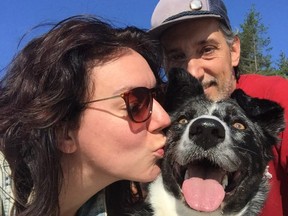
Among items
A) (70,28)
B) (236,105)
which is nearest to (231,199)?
(236,105)

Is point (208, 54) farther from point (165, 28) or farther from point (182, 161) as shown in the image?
point (182, 161)

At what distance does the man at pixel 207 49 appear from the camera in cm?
497

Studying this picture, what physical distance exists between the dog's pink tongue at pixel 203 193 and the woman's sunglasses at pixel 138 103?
668 mm

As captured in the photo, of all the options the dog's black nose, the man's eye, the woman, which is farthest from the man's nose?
the woman

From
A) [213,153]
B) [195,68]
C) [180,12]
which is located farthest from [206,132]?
[180,12]

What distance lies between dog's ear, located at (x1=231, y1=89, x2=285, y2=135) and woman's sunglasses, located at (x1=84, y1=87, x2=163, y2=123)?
43.3 inches

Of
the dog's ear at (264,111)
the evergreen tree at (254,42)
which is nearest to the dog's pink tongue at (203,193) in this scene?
the dog's ear at (264,111)

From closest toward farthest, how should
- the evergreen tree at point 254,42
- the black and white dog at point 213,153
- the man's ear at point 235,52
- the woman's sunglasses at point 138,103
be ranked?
1. the woman's sunglasses at point 138,103
2. the black and white dog at point 213,153
3. the man's ear at point 235,52
4. the evergreen tree at point 254,42

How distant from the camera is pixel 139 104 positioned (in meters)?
3.60

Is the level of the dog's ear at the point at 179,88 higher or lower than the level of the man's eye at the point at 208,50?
lower

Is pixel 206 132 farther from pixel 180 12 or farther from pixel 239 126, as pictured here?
pixel 180 12

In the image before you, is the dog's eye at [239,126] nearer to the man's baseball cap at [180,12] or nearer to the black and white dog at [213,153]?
the black and white dog at [213,153]

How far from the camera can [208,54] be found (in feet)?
16.8

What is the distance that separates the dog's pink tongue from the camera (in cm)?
379
